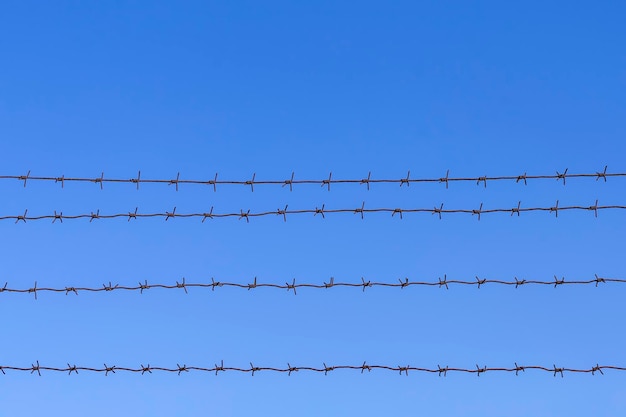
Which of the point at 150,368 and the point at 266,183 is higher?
the point at 266,183

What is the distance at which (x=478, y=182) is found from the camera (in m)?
7.79

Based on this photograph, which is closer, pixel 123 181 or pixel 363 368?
pixel 363 368

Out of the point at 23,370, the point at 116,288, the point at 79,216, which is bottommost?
the point at 23,370

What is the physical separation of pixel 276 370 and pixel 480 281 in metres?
1.57

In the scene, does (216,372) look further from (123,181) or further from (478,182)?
(478,182)

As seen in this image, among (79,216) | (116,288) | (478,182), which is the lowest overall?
(116,288)

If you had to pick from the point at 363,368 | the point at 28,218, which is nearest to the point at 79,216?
the point at 28,218

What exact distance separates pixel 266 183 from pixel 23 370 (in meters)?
2.17

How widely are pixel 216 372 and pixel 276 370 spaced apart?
42 centimetres

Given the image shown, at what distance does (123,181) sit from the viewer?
8.02 meters

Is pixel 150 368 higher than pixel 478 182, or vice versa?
pixel 478 182

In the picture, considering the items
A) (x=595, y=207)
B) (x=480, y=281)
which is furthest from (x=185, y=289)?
(x=595, y=207)

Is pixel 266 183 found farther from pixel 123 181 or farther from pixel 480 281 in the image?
pixel 480 281

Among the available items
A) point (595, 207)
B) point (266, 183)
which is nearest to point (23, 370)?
point (266, 183)
